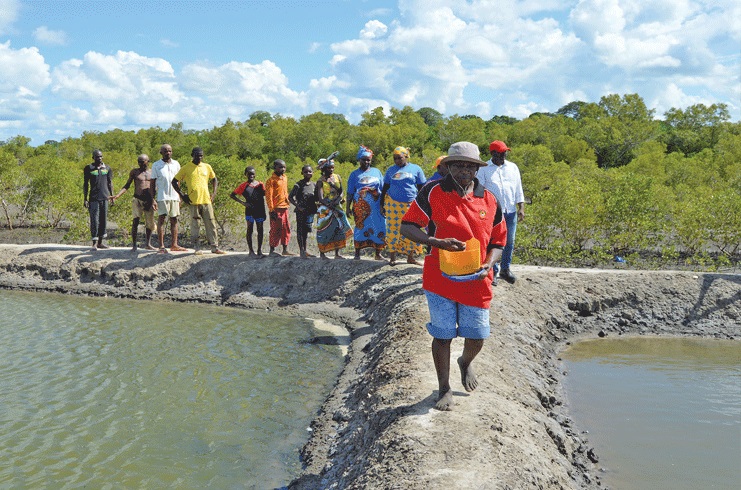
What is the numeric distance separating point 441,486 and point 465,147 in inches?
81.2

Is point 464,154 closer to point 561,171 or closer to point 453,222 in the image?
point 453,222

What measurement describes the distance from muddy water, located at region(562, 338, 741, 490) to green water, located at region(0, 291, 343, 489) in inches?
101

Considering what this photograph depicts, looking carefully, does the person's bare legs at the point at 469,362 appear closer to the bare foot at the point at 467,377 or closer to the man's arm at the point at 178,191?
the bare foot at the point at 467,377

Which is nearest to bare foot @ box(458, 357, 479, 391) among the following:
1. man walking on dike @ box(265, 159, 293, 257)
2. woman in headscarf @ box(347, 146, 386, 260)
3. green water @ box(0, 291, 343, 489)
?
green water @ box(0, 291, 343, 489)

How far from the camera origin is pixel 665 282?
9758 mm

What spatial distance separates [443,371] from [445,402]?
0.72 ft

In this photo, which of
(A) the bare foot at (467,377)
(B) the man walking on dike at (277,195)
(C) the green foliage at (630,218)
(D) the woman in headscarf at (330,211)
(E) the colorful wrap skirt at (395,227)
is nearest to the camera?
(A) the bare foot at (467,377)

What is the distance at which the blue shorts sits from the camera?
13.5 feet

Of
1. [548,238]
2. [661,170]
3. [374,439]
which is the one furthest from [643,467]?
[661,170]

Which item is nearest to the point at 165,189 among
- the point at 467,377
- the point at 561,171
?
the point at 467,377

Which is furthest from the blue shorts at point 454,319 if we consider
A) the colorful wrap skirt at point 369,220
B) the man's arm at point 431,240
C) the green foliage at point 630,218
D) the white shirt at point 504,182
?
the green foliage at point 630,218

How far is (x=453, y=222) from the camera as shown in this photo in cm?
405

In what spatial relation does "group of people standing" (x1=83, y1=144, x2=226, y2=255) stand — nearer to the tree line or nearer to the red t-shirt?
the tree line

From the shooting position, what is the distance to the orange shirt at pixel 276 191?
32.6 ft
